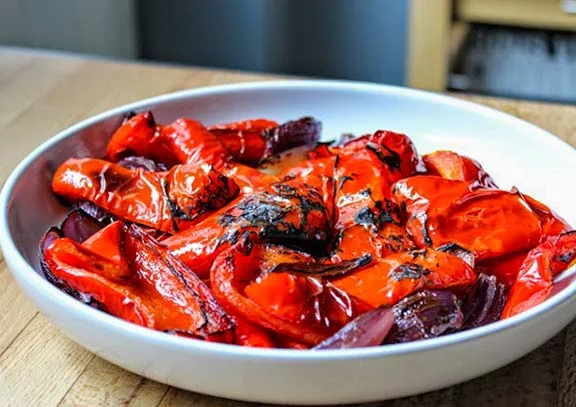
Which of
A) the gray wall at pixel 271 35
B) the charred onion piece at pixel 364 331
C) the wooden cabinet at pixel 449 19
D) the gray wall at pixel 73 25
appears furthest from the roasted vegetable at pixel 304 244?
the gray wall at pixel 271 35

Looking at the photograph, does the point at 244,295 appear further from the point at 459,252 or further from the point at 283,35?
the point at 283,35

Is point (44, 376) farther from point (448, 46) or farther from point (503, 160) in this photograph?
point (448, 46)

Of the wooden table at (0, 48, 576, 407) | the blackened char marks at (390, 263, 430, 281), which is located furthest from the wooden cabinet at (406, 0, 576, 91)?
the blackened char marks at (390, 263, 430, 281)

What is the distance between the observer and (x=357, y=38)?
2.84 metres

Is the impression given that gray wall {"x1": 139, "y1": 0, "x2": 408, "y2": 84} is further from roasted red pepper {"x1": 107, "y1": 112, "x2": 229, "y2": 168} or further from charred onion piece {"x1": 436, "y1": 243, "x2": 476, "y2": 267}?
charred onion piece {"x1": 436, "y1": 243, "x2": 476, "y2": 267}

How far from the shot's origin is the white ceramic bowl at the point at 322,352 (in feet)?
2.18

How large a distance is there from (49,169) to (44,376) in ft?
0.90

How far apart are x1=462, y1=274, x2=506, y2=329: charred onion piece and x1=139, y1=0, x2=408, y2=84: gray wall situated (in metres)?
2.00

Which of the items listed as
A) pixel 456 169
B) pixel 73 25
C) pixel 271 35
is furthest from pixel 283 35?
pixel 456 169

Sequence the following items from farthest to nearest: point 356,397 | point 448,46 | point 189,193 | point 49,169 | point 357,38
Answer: point 357,38, point 448,46, point 49,169, point 189,193, point 356,397

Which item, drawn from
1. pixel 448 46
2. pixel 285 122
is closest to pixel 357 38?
pixel 448 46

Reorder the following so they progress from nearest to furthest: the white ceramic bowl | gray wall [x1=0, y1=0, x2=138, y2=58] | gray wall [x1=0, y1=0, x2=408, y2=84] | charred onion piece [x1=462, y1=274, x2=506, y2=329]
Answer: the white ceramic bowl, charred onion piece [x1=462, y1=274, x2=506, y2=329], gray wall [x1=0, y1=0, x2=138, y2=58], gray wall [x1=0, y1=0, x2=408, y2=84]

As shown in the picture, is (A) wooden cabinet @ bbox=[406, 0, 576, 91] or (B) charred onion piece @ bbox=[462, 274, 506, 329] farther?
(A) wooden cabinet @ bbox=[406, 0, 576, 91]

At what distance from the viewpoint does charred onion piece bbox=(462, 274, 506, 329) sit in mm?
765
